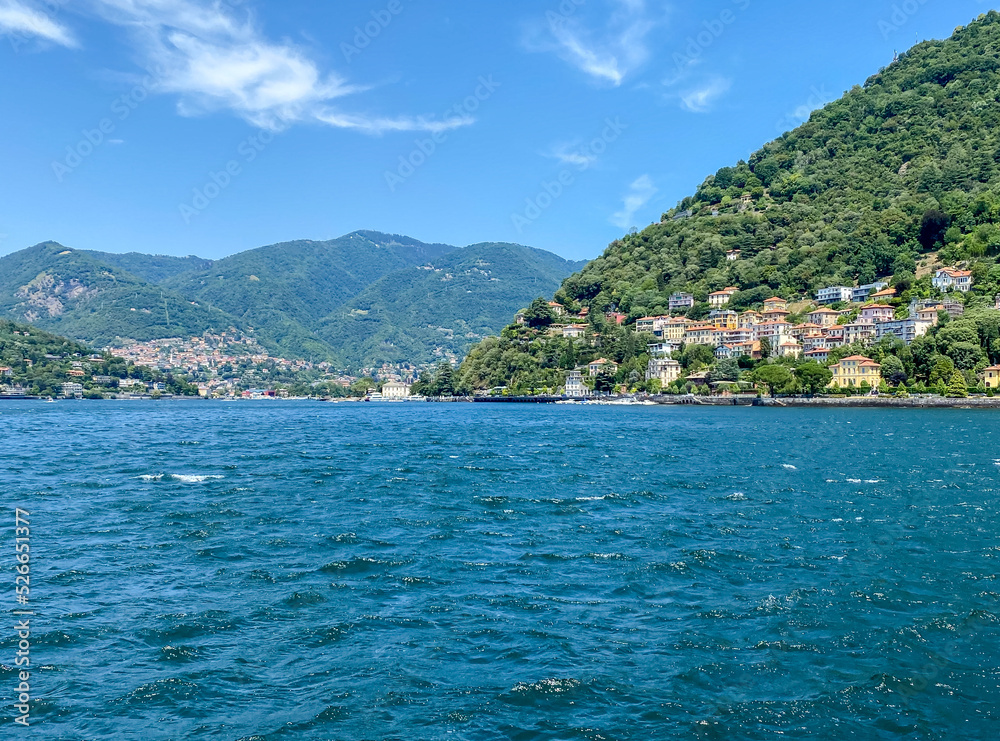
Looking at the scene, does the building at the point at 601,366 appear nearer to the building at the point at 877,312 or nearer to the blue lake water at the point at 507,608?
the building at the point at 877,312

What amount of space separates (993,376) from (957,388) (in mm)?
7220

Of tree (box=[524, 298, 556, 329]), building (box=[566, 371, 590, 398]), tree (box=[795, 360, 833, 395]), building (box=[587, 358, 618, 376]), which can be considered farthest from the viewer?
tree (box=[524, 298, 556, 329])

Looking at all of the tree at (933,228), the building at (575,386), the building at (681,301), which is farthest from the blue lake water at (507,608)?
the building at (681,301)

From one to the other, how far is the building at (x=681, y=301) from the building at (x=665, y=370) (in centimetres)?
2986

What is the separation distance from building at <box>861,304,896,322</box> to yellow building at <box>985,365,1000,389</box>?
26799 mm

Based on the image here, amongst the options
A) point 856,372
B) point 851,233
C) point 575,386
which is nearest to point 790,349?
point 856,372

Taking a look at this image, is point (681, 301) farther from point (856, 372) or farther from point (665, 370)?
point (856, 372)

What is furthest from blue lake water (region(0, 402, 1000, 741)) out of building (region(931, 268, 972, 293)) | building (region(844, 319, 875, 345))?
building (region(931, 268, 972, 293))

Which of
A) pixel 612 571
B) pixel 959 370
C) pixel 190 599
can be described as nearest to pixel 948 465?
pixel 612 571

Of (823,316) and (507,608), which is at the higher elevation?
(823,316)

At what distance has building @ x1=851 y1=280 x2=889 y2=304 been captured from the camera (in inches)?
5482

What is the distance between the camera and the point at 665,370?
461 ft

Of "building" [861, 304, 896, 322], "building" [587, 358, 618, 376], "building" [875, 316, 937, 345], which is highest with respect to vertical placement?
"building" [861, 304, 896, 322]

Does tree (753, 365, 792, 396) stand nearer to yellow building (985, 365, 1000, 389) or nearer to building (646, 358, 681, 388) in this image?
building (646, 358, 681, 388)
